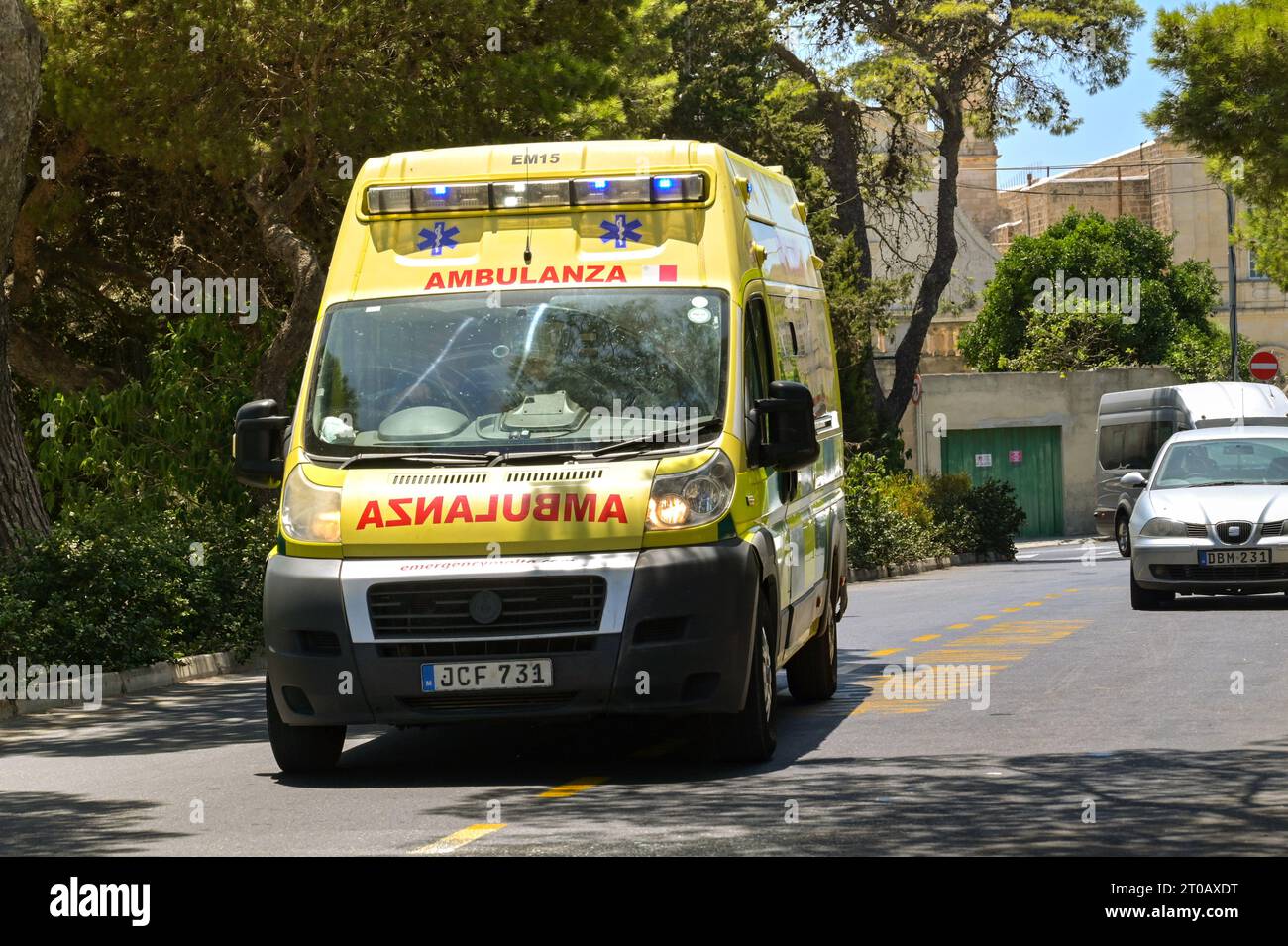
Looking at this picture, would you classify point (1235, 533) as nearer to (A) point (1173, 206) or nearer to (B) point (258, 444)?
(B) point (258, 444)

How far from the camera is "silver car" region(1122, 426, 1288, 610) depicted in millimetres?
18969

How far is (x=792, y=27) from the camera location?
39.7 m

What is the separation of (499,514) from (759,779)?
1.69 metres

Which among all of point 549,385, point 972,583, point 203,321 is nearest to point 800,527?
point 549,385

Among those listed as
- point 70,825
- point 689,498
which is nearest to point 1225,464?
point 689,498

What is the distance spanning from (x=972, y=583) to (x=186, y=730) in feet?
56.2

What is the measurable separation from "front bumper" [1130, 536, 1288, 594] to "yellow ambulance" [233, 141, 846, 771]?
329 inches

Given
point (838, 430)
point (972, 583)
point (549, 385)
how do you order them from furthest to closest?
1. point (972, 583)
2. point (838, 430)
3. point (549, 385)

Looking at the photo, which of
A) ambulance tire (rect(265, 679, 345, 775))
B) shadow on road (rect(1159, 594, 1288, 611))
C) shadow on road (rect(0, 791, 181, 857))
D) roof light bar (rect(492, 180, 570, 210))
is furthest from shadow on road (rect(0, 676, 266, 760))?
shadow on road (rect(1159, 594, 1288, 611))

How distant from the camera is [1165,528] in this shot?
63.2 ft

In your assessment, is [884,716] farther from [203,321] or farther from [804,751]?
[203,321]

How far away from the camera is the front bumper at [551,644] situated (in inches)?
373

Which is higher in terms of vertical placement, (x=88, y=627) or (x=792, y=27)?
(x=792, y=27)

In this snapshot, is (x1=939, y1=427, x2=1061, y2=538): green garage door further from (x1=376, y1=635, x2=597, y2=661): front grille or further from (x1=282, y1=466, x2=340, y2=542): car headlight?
(x1=376, y1=635, x2=597, y2=661): front grille
